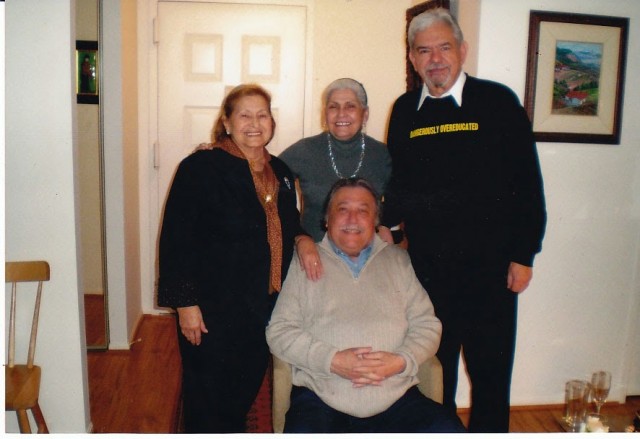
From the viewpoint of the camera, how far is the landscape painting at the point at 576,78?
6.26 feet

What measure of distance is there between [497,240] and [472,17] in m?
0.94

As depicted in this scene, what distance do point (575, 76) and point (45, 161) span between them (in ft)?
6.43

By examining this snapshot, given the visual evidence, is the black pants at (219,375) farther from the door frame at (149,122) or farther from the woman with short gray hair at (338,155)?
the door frame at (149,122)

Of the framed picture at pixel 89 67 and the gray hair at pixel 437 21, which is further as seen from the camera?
the framed picture at pixel 89 67

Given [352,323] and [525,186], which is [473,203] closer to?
[525,186]

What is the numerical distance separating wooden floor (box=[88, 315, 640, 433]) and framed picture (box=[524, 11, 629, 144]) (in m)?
1.20

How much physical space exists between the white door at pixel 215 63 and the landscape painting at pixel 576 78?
1587 mm

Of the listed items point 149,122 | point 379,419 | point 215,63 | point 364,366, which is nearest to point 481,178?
point 364,366

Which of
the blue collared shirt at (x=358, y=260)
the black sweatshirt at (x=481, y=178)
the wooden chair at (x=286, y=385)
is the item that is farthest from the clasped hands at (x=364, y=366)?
the black sweatshirt at (x=481, y=178)

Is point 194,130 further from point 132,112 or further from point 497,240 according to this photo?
point 497,240

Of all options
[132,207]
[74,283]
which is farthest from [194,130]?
[74,283]

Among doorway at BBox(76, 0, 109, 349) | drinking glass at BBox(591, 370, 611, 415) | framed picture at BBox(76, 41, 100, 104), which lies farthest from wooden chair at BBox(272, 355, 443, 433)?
framed picture at BBox(76, 41, 100, 104)

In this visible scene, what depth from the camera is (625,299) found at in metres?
2.17

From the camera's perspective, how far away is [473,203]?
5.09ft
